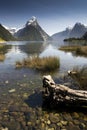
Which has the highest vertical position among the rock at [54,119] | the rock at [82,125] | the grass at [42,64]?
the grass at [42,64]

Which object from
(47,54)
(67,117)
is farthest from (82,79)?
(47,54)

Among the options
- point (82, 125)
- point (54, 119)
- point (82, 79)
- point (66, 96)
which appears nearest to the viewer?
point (82, 125)

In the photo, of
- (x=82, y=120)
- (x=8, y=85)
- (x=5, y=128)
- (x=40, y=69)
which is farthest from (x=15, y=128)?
(x=40, y=69)

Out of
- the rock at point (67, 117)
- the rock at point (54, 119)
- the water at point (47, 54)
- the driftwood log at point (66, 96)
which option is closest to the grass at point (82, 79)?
the driftwood log at point (66, 96)

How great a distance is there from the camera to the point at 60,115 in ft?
38.9

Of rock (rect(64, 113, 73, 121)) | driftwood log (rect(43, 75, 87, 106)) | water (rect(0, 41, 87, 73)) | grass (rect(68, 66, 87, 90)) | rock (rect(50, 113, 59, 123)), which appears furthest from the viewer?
water (rect(0, 41, 87, 73))

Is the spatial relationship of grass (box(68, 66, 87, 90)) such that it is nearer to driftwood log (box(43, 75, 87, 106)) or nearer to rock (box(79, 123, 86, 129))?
driftwood log (box(43, 75, 87, 106))

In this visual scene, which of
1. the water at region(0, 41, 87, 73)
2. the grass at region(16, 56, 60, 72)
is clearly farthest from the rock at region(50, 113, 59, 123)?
the grass at region(16, 56, 60, 72)

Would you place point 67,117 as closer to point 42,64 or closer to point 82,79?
point 82,79

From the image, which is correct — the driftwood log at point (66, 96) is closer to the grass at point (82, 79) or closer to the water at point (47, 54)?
the grass at point (82, 79)

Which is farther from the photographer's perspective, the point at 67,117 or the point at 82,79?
the point at 82,79

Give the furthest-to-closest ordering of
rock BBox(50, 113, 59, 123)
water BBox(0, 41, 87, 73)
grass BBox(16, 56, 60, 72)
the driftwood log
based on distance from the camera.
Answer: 1. water BBox(0, 41, 87, 73)
2. grass BBox(16, 56, 60, 72)
3. the driftwood log
4. rock BBox(50, 113, 59, 123)

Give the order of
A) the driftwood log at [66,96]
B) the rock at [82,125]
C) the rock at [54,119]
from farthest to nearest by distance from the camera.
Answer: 1. the driftwood log at [66,96]
2. the rock at [54,119]
3. the rock at [82,125]

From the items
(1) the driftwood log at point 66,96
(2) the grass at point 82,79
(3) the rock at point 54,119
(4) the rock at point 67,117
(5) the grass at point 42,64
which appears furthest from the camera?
(5) the grass at point 42,64
